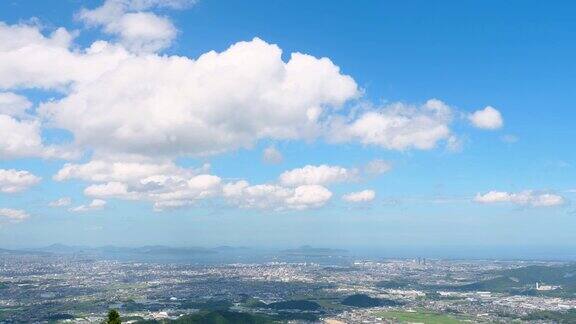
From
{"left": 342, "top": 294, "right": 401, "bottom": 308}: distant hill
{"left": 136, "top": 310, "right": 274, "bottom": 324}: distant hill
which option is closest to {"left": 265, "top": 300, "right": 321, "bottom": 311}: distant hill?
{"left": 342, "top": 294, "right": 401, "bottom": 308}: distant hill

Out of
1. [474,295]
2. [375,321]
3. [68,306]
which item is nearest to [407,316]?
[375,321]

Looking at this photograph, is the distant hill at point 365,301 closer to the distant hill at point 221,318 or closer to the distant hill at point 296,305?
the distant hill at point 296,305

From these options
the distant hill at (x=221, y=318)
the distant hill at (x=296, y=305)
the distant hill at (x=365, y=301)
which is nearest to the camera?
the distant hill at (x=221, y=318)

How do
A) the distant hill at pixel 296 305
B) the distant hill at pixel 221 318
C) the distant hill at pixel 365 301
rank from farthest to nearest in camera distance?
the distant hill at pixel 365 301, the distant hill at pixel 296 305, the distant hill at pixel 221 318

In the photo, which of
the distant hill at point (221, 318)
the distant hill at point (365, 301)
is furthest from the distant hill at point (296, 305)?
the distant hill at point (221, 318)

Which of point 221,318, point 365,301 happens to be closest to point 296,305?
point 365,301

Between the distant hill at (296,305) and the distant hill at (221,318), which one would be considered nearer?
the distant hill at (221,318)

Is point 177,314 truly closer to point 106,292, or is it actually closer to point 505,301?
point 106,292

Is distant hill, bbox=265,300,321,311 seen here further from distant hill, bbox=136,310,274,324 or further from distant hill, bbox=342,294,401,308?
distant hill, bbox=136,310,274,324
